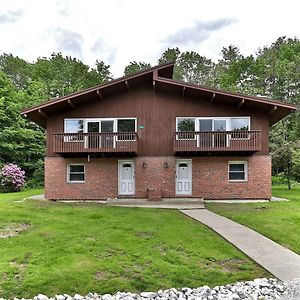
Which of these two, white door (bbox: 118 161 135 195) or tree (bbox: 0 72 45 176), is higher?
tree (bbox: 0 72 45 176)

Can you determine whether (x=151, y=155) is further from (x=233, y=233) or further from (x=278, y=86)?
(x=278, y=86)

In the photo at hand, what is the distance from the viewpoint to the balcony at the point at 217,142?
1825 centimetres

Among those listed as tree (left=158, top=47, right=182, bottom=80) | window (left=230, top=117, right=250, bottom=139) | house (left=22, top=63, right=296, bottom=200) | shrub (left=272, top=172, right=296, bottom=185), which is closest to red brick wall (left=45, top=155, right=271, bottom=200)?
house (left=22, top=63, right=296, bottom=200)

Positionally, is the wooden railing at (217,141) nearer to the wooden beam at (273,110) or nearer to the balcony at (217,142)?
the balcony at (217,142)

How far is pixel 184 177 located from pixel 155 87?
17.3 feet

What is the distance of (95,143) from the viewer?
61.7 ft

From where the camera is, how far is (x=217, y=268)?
758 centimetres

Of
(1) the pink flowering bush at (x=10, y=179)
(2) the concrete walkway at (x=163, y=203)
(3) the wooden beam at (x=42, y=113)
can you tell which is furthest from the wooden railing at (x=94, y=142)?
(1) the pink flowering bush at (x=10, y=179)

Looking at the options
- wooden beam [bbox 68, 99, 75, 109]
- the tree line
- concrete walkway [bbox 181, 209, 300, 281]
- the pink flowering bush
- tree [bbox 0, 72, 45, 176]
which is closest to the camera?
concrete walkway [bbox 181, 209, 300, 281]

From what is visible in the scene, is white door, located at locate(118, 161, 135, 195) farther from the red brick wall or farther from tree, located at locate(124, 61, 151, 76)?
tree, located at locate(124, 61, 151, 76)

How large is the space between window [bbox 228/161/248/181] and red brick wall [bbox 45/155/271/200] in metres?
0.22

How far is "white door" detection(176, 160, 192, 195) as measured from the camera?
19.4m

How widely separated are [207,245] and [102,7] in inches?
393

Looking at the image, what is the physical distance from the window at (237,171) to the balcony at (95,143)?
5.30 m
